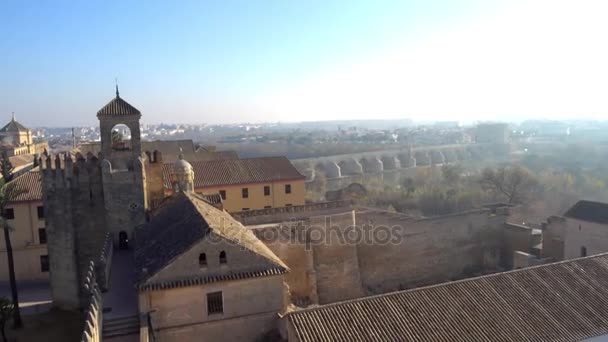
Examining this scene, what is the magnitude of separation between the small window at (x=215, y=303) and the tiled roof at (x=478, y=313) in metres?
2.94

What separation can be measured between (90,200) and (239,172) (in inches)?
468

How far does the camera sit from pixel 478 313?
16.0 meters

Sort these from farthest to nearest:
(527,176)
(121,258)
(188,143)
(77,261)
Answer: (527,176) < (188,143) < (77,261) < (121,258)

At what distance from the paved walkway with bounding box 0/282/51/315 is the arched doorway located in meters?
6.14

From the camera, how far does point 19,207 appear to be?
31438 mm

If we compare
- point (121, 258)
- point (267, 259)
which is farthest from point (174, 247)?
point (121, 258)

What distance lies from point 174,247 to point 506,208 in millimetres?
24163

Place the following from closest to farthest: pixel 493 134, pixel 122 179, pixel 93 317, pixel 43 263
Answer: pixel 93 317 < pixel 122 179 < pixel 43 263 < pixel 493 134

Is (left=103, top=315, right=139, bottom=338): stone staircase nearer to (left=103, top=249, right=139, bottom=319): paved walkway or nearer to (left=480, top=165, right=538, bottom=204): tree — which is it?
(left=103, top=249, right=139, bottom=319): paved walkway

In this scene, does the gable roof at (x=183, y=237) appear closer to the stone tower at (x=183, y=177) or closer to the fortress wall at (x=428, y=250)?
the stone tower at (x=183, y=177)

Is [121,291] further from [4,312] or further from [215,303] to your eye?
[4,312]

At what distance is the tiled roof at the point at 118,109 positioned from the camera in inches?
958

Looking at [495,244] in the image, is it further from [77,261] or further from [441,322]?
[77,261]

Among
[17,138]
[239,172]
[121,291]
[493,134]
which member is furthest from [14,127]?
[493,134]
